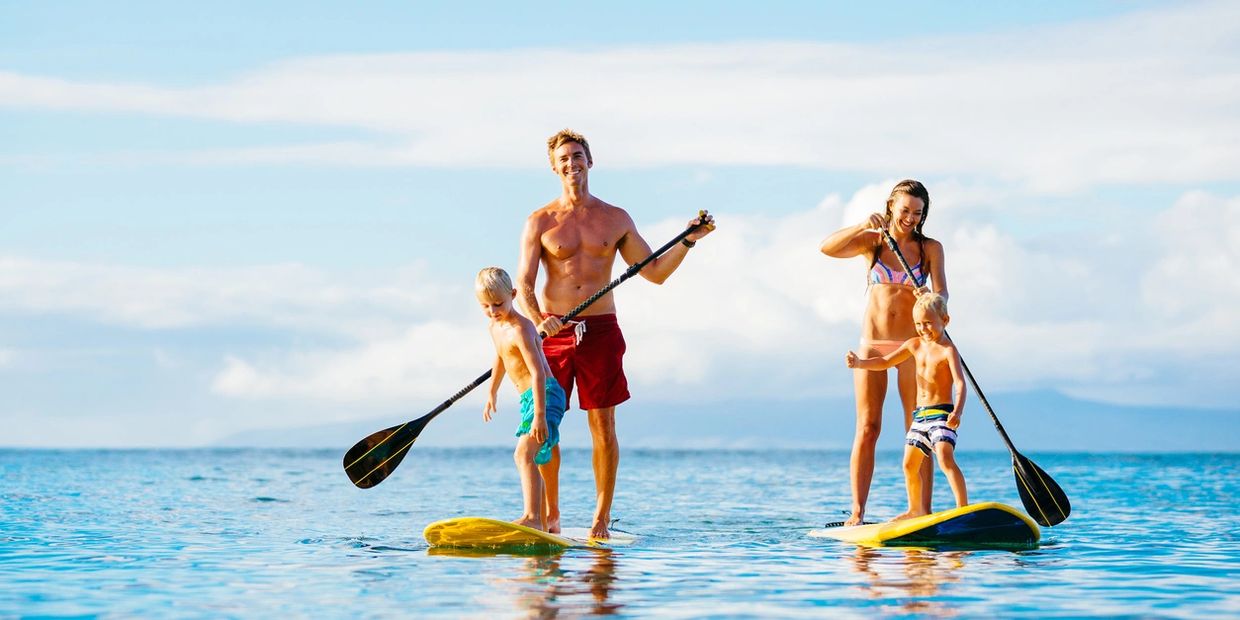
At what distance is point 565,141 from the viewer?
8906 millimetres

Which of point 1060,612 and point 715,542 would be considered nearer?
point 1060,612

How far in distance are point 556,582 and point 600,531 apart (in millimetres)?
2182

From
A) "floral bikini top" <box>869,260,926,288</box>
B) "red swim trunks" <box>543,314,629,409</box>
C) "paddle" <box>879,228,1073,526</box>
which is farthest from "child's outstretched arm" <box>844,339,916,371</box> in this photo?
"red swim trunks" <box>543,314,629,409</box>

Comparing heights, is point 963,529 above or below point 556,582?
above

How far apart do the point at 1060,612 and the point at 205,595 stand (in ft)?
13.3

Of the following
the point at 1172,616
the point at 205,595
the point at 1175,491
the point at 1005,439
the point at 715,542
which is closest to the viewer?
the point at 1172,616

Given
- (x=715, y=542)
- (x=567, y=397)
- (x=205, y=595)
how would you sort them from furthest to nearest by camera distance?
(x=715, y=542) < (x=567, y=397) < (x=205, y=595)

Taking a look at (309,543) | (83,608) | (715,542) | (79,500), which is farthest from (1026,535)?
(79,500)

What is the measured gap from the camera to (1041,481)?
9.78 m

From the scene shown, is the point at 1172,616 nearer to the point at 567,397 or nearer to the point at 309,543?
the point at 567,397

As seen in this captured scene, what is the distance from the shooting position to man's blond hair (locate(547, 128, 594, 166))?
8906 mm

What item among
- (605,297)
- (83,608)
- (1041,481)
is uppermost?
(605,297)

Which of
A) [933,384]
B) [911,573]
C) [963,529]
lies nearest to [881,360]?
[933,384]

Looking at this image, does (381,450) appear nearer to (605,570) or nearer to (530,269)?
(530,269)
